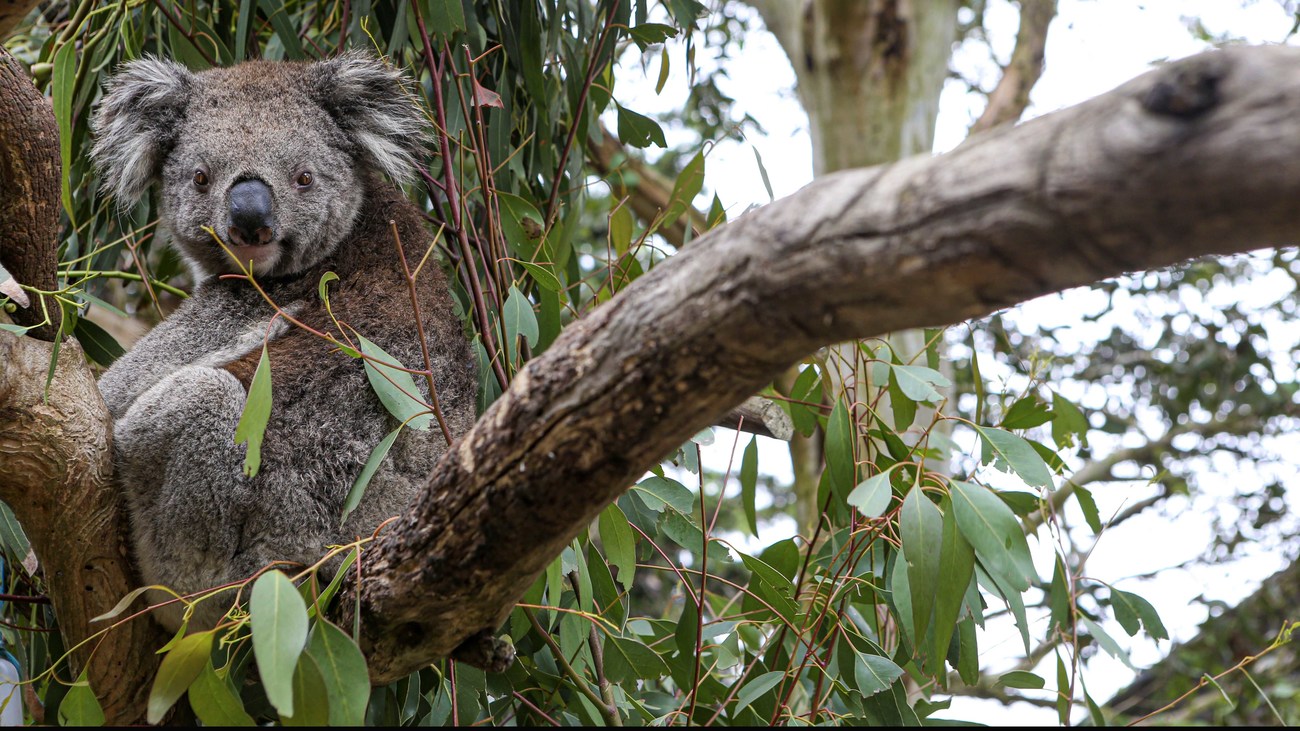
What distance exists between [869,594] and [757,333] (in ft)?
5.05

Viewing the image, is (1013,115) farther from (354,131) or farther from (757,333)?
(757,333)

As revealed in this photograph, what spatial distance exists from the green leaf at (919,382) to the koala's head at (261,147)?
1.41 metres

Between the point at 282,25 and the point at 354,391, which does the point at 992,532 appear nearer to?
the point at 354,391

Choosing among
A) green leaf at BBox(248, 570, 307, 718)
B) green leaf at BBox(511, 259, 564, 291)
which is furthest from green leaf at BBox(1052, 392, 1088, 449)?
green leaf at BBox(248, 570, 307, 718)

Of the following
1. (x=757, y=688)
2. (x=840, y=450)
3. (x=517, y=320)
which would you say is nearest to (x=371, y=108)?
(x=517, y=320)

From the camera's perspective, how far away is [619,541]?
7.04 feet

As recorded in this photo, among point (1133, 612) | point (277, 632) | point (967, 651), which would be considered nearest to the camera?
point (277, 632)

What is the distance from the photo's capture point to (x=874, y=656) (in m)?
2.17

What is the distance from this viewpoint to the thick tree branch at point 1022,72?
496 centimetres

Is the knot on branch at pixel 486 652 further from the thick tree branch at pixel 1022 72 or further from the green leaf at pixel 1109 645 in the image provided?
the thick tree branch at pixel 1022 72

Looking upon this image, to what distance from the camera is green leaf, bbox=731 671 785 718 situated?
6.68 feet

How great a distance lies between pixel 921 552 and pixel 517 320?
942 mm

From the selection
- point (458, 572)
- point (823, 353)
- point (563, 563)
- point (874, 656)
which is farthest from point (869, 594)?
point (458, 572)

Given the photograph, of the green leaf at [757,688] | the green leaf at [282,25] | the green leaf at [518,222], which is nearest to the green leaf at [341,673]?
the green leaf at [757,688]
